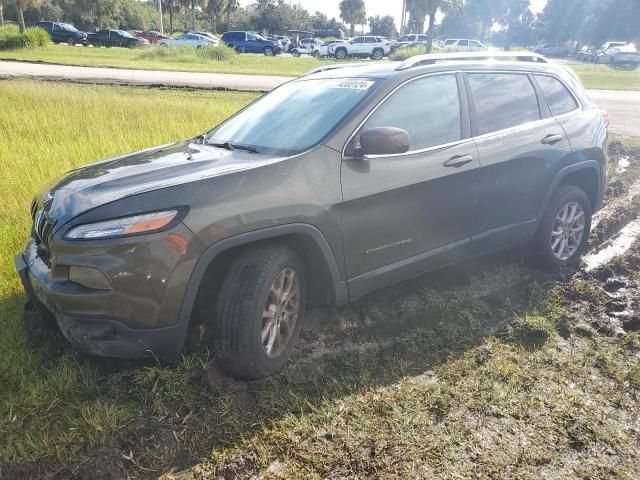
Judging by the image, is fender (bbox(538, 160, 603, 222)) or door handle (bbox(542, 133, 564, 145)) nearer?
door handle (bbox(542, 133, 564, 145))

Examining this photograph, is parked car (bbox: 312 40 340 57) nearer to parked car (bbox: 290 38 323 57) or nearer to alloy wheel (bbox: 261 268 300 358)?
parked car (bbox: 290 38 323 57)

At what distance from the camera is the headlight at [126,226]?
2535mm

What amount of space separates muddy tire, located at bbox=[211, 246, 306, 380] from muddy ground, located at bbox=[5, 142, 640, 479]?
0.14m

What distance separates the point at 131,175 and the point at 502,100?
111 inches

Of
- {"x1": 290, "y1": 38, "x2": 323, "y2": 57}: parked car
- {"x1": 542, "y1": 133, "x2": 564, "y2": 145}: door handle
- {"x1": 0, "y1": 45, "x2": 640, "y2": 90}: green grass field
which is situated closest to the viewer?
{"x1": 542, "y1": 133, "x2": 564, "y2": 145}: door handle

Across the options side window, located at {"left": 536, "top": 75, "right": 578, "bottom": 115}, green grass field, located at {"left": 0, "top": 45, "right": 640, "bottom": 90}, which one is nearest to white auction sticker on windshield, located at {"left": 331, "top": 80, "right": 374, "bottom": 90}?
side window, located at {"left": 536, "top": 75, "right": 578, "bottom": 115}

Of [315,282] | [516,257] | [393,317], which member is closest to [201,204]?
[315,282]

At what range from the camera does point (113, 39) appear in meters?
42.8


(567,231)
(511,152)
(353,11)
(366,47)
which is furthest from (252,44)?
(353,11)

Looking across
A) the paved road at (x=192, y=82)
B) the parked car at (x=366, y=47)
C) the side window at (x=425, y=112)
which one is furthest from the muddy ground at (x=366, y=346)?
the parked car at (x=366, y=47)

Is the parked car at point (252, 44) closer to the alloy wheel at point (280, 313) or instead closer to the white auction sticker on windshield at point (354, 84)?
the white auction sticker on windshield at point (354, 84)

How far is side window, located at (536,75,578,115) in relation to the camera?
4520mm

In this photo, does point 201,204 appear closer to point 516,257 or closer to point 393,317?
point 393,317

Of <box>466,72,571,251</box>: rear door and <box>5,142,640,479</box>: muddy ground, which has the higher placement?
<box>466,72,571,251</box>: rear door
